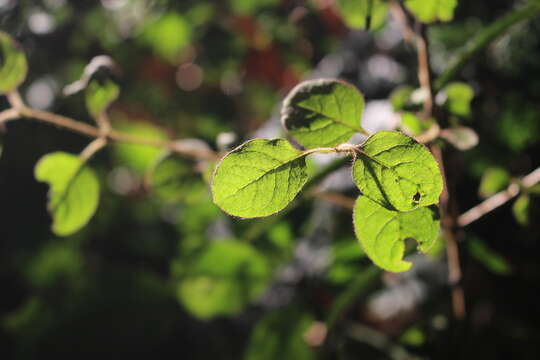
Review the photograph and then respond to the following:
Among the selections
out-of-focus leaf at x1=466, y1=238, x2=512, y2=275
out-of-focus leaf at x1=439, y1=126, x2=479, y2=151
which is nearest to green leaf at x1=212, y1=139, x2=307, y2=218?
out-of-focus leaf at x1=439, y1=126, x2=479, y2=151

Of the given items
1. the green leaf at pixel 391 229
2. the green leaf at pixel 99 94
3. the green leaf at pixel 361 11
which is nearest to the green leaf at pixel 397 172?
the green leaf at pixel 391 229

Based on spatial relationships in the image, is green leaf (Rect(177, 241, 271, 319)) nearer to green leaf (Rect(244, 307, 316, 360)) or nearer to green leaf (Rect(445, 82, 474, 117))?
green leaf (Rect(244, 307, 316, 360))

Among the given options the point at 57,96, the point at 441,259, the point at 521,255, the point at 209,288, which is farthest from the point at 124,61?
the point at 521,255

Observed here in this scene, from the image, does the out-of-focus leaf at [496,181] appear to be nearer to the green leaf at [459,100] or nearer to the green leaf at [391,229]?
the green leaf at [459,100]

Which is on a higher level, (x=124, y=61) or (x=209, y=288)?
(x=124, y=61)

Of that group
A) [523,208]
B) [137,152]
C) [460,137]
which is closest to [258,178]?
[460,137]

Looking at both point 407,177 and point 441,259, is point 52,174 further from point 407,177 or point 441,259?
point 441,259

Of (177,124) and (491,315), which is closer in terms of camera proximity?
(491,315)
